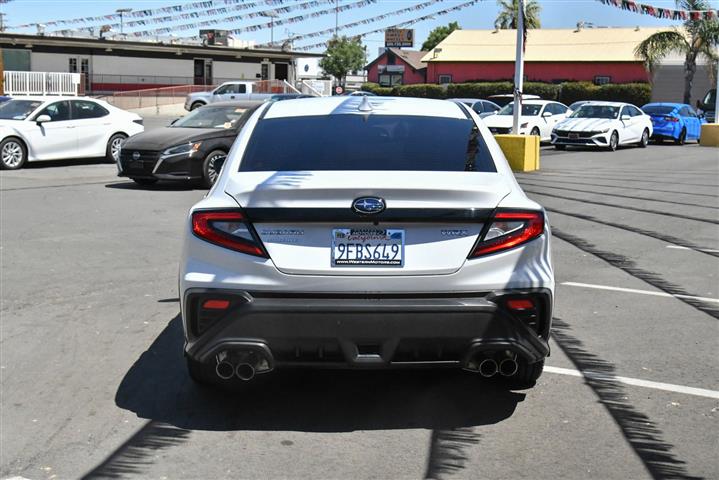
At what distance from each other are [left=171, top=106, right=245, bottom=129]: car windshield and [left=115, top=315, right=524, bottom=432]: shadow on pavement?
1089 cm

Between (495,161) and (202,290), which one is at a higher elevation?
(495,161)

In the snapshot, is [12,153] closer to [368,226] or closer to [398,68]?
[368,226]

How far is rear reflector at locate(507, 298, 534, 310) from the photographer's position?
452 centimetres

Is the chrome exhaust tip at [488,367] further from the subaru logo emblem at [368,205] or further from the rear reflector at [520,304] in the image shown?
the subaru logo emblem at [368,205]

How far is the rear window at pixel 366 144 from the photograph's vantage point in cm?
501

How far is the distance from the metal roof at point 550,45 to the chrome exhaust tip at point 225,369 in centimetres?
5989

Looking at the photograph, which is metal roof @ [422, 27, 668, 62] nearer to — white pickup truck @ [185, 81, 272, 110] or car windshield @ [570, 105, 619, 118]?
white pickup truck @ [185, 81, 272, 110]

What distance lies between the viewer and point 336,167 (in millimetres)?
4938

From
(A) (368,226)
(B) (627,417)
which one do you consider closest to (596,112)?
(B) (627,417)

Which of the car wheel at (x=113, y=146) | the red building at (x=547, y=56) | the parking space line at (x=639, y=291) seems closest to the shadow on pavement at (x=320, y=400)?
the parking space line at (x=639, y=291)

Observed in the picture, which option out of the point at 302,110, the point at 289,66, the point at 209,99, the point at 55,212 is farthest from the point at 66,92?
the point at 302,110

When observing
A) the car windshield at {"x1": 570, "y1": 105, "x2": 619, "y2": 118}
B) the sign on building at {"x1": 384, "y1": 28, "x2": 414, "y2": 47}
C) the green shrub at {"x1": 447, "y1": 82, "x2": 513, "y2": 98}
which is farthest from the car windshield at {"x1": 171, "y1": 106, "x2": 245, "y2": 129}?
the sign on building at {"x1": 384, "y1": 28, "x2": 414, "y2": 47}

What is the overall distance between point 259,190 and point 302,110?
4.29ft

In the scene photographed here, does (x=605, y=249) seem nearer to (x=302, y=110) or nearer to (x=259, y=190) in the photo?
(x=302, y=110)
